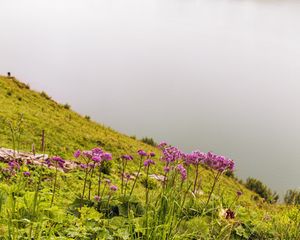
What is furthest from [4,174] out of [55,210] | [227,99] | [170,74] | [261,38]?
[261,38]

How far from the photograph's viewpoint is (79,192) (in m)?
6.91

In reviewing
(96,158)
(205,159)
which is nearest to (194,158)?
(205,159)

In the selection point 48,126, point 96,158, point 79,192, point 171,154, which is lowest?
point 79,192

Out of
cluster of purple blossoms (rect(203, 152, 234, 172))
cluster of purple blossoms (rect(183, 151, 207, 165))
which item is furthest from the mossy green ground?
cluster of purple blossoms (rect(183, 151, 207, 165))

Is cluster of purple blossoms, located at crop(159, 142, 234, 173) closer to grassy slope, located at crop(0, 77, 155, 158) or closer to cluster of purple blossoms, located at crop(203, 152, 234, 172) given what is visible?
cluster of purple blossoms, located at crop(203, 152, 234, 172)

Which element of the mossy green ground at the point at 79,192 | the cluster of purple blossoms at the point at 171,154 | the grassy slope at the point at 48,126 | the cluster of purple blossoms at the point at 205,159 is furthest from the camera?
the grassy slope at the point at 48,126

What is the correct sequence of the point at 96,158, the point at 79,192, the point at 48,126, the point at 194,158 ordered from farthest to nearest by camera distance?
the point at 48,126, the point at 79,192, the point at 194,158, the point at 96,158

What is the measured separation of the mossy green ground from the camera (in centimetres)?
388

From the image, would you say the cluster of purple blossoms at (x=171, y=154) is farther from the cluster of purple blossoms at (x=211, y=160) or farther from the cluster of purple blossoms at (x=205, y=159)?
the cluster of purple blossoms at (x=211, y=160)

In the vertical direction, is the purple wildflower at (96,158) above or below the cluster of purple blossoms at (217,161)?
below

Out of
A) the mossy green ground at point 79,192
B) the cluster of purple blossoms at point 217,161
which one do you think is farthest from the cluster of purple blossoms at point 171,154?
the mossy green ground at point 79,192

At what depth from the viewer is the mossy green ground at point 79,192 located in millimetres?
3885

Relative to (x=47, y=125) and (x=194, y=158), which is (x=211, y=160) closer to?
(x=194, y=158)

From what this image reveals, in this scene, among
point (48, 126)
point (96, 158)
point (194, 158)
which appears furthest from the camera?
point (48, 126)
